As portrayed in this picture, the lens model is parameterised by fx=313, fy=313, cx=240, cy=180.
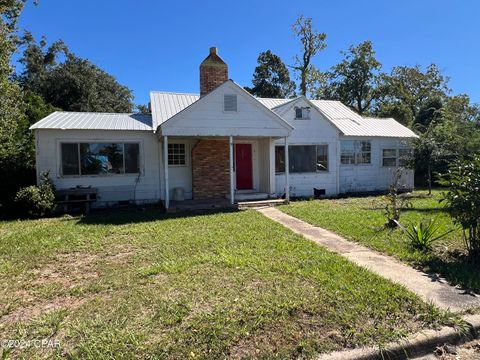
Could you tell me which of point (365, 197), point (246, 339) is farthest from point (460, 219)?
point (365, 197)

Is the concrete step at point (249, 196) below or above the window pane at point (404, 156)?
below

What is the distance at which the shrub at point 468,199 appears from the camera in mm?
5172

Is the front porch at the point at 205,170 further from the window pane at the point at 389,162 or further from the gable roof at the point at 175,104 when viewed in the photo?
the window pane at the point at 389,162

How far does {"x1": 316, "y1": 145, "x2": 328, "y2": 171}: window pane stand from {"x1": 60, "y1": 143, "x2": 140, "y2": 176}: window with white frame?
8.30 metres

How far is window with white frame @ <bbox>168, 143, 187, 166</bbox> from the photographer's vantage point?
1330 cm

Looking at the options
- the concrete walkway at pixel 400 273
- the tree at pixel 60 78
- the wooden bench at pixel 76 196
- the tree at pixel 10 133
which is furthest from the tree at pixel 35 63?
the concrete walkway at pixel 400 273

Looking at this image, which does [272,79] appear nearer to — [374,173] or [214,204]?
[374,173]

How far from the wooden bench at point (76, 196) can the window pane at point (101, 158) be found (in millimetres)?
873

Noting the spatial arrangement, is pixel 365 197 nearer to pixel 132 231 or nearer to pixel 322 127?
pixel 322 127

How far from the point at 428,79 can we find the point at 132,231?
39.7 metres

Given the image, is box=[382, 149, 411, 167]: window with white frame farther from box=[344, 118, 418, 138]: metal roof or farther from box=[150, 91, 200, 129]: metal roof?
box=[150, 91, 200, 129]: metal roof

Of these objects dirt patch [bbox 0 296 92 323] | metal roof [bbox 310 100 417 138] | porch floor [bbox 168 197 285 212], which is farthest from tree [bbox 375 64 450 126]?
dirt patch [bbox 0 296 92 323]

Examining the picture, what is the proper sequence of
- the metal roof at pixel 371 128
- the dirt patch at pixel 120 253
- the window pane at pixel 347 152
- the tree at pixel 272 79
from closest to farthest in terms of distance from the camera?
the dirt patch at pixel 120 253 < the window pane at pixel 347 152 < the metal roof at pixel 371 128 < the tree at pixel 272 79

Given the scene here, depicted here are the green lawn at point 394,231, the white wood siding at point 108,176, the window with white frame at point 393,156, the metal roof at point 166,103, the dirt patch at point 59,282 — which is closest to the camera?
the dirt patch at point 59,282
